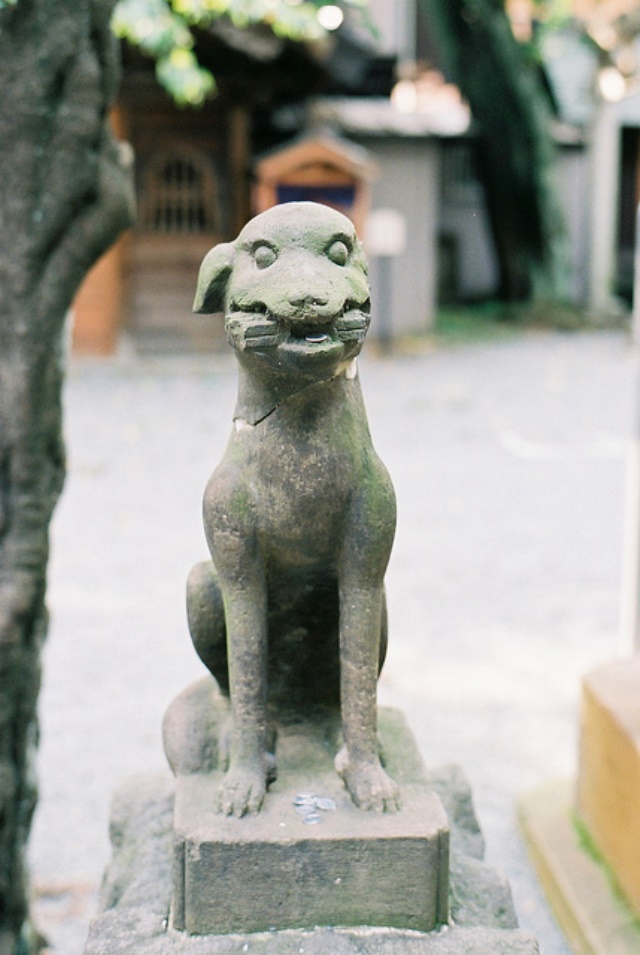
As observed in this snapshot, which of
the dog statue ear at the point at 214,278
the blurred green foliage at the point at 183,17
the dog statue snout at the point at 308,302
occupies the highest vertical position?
the blurred green foliage at the point at 183,17

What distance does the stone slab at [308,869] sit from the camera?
188 cm

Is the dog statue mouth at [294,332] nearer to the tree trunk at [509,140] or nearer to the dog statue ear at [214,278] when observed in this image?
the dog statue ear at [214,278]

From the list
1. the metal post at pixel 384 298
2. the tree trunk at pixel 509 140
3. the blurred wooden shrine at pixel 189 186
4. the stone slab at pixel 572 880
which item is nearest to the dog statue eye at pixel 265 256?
the stone slab at pixel 572 880

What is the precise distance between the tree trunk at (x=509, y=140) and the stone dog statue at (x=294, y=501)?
42.9ft

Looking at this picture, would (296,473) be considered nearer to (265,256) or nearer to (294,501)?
(294,501)

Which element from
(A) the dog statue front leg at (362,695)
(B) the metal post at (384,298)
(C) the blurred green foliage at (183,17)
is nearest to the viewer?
(A) the dog statue front leg at (362,695)

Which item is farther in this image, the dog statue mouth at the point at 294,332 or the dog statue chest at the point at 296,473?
the dog statue chest at the point at 296,473

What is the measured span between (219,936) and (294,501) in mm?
738

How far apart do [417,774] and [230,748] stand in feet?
1.14

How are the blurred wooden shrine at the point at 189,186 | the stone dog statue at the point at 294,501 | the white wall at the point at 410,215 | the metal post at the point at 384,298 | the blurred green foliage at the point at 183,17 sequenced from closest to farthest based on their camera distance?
1. the stone dog statue at the point at 294,501
2. the blurred green foliage at the point at 183,17
3. the blurred wooden shrine at the point at 189,186
4. the metal post at the point at 384,298
5. the white wall at the point at 410,215

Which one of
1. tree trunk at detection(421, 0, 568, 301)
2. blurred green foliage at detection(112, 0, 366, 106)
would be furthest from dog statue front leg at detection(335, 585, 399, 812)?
tree trunk at detection(421, 0, 568, 301)

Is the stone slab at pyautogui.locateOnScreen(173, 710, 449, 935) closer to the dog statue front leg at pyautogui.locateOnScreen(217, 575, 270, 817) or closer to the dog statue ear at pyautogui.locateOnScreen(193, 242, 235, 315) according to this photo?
the dog statue front leg at pyautogui.locateOnScreen(217, 575, 270, 817)

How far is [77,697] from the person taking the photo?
A: 4.52 metres

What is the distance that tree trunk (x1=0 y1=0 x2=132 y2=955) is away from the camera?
2484 millimetres
